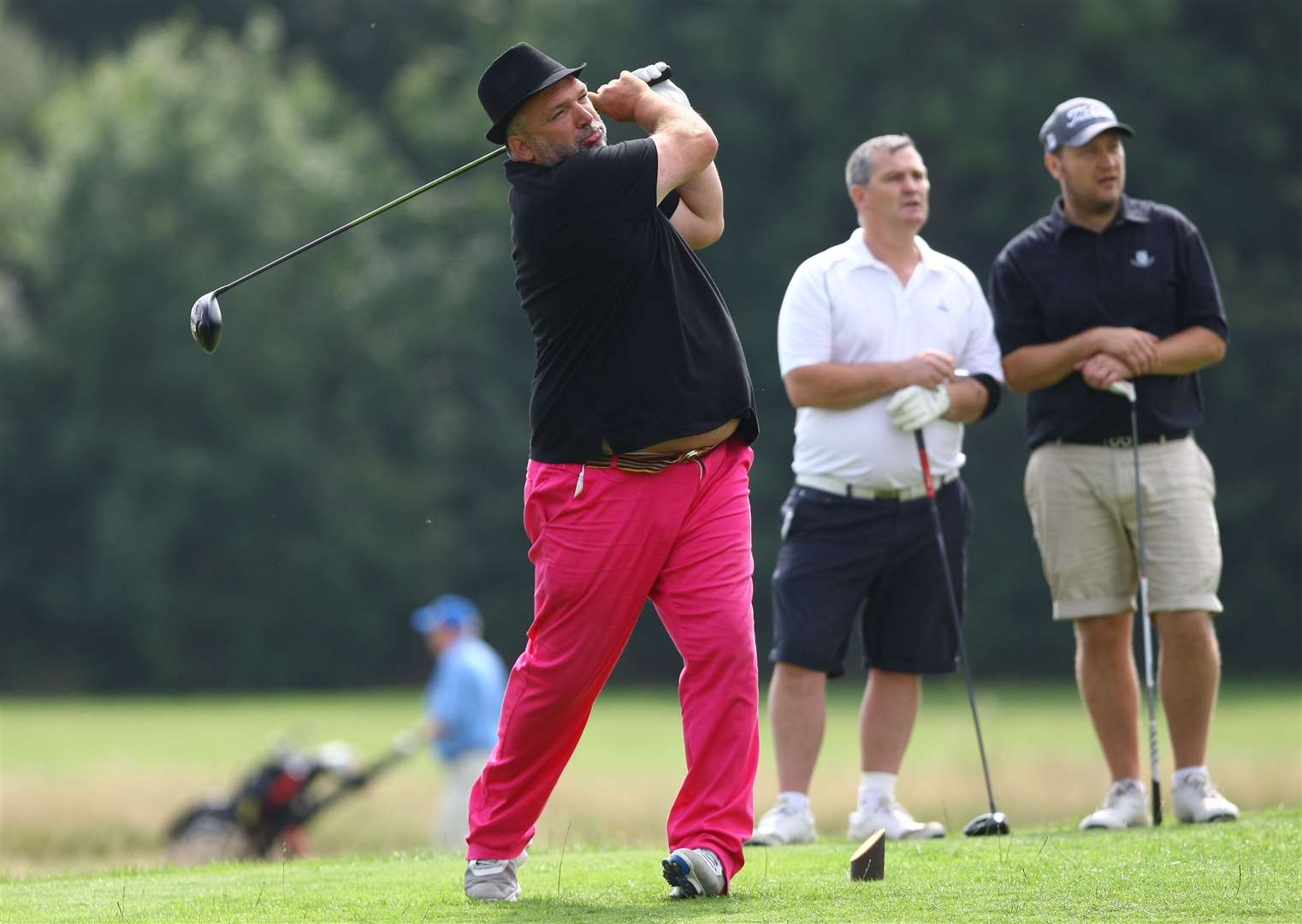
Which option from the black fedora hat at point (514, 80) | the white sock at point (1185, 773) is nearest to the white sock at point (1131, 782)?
the white sock at point (1185, 773)

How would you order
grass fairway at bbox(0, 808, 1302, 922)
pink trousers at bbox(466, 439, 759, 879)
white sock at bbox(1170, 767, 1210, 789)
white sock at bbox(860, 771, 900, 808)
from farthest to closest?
white sock at bbox(860, 771, 900, 808), white sock at bbox(1170, 767, 1210, 789), pink trousers at bbox(466, 439, 759, 879), grass fairway at bbox(0, 808, 1302, 922)

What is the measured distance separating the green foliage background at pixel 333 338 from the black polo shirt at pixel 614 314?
27.5 metres

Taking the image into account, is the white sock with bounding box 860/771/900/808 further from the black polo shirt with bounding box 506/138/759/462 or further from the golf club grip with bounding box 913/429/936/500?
the black polo shirt with bounding box 506/138/759/462

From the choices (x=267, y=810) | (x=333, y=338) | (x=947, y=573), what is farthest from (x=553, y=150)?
(x=333, y=338)

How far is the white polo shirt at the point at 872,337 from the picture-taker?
6941mm

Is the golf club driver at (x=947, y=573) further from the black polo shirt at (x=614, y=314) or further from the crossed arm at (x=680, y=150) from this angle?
the black polo shirt at (x=614, y=314)

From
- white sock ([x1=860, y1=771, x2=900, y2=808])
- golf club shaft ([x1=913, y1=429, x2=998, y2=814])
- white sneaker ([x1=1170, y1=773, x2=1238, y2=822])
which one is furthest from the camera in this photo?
white sock ([x1=860, y1=771, x2=900, y2=808])

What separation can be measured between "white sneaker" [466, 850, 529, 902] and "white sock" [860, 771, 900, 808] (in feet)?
6.51

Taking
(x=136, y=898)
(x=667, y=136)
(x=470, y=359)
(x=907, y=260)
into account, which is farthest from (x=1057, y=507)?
(x=470, y=359)

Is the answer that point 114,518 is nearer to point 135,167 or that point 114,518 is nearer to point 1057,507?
point 135,167

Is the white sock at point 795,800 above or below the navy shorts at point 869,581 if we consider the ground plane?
below

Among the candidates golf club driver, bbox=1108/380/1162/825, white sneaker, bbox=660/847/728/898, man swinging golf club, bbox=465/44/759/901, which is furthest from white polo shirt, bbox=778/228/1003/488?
white sneaker, bbox=660/847/728/898

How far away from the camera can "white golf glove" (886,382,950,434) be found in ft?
22.4

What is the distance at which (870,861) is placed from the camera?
17.8ft
